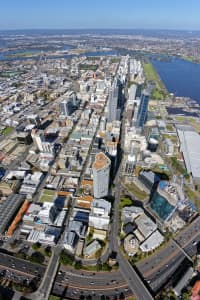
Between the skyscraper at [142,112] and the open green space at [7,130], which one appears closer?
the skyscraper at [142,112]

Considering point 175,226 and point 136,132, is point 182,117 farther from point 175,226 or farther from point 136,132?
point 175,226

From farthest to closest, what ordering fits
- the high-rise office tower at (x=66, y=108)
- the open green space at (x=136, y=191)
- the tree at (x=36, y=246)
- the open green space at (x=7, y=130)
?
the high-rise office tower at (x=66, y=108) → the open green space at (x=7, y=130) → the open green space at (x=136, y=191) → the tree at (x=36, y=246)

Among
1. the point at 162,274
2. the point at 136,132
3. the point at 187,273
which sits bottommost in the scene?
the point at 162,274

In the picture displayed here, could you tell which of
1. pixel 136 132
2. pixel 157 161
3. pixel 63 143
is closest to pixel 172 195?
pixel 157 161

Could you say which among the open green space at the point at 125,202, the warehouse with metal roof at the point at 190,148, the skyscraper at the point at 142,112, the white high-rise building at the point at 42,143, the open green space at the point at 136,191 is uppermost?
Answer: the skyscraper at the point at 142,112

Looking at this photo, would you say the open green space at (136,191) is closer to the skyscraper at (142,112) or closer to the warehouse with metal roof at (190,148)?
the warehouse with metal roof at (190,148)

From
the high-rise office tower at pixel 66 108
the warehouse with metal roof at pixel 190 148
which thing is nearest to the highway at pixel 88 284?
the warehouse with metal roof at pixel 190 148

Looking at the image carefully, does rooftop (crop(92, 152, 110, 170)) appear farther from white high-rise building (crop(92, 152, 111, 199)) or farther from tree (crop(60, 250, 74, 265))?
tree (crop(60, 250, 74, 265))

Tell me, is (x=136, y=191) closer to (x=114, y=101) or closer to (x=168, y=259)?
(x=168, y=259)

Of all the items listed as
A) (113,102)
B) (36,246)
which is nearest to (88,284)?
(36,246)
